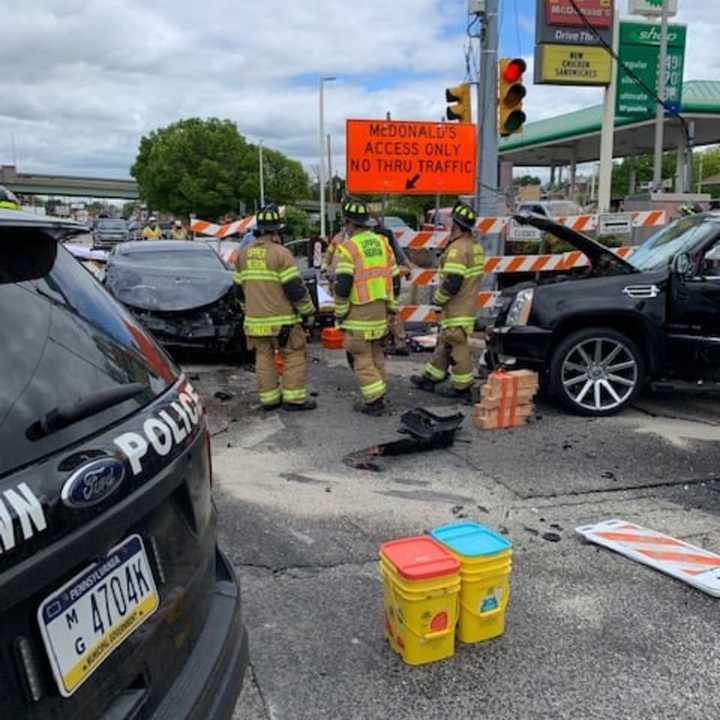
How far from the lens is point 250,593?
361 cm

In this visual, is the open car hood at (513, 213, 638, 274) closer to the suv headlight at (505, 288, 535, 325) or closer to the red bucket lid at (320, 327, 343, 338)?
the suv headlight at (505, 288, 535, 325)

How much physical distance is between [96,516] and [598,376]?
19.0 ft

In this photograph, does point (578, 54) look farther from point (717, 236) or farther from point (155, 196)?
point (155, 196)

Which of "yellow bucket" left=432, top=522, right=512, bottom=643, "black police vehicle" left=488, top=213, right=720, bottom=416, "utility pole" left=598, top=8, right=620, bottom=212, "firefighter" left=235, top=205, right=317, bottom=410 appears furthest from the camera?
"utility pole" left=598, top=8, right=620, bottom=212

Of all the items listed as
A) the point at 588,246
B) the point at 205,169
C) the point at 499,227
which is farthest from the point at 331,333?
the point at 205,169

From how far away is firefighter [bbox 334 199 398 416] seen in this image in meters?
6.86

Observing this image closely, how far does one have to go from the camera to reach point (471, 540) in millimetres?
3287

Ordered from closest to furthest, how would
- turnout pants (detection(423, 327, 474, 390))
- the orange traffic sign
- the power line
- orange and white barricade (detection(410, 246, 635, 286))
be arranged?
turnout pants (detection(423, 327, 474, 390)) < orange and white barricade (detection(410, 246, 635, 286)) < the orange traffic sign < the power line

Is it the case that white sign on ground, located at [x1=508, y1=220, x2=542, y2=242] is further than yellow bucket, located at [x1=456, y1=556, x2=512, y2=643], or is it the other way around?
white sign on ground, located at [x1=508, y1=220, x2=542, y2=242]

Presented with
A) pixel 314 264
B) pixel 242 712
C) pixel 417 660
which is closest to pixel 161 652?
pixel 242 712

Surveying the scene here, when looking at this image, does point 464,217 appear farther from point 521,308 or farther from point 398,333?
point 398,333

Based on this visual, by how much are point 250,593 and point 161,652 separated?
1.79 metres

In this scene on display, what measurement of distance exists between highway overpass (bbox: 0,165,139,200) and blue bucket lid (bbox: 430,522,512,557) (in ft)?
284

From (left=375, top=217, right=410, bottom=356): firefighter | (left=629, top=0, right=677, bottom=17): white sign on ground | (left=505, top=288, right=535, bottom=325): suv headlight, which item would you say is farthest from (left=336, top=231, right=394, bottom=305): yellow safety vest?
(left=629, top=0, right=677, bottom=17): white sign on ground
